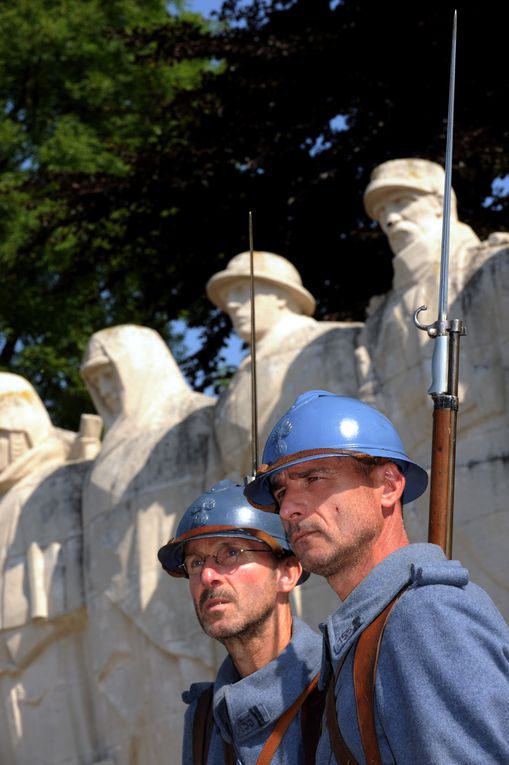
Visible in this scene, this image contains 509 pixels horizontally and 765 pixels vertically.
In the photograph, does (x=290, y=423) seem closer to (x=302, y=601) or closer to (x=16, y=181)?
(x=302, y=601)

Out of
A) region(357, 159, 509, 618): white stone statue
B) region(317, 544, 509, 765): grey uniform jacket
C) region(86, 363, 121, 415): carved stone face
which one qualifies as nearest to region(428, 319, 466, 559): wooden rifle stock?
region(317, 544, 509, 765): grey uniform jacket

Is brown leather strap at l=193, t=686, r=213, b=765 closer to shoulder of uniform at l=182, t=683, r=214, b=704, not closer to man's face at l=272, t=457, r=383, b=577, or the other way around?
shoulder of uniform at l=182, t=683, r=214, b=704

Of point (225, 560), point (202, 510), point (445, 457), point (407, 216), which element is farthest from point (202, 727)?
point (407, 216)

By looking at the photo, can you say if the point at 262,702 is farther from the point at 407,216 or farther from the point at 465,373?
the point at 407,216

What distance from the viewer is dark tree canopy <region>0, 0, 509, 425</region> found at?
11.8 meters

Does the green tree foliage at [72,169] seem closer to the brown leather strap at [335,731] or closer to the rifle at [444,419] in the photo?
the rifle at [444,419]

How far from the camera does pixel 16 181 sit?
1470 cm

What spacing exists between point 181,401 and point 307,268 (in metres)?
3.61

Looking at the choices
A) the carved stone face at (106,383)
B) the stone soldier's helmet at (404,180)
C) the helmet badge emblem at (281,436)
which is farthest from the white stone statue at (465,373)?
the helmet badge emblem at (281,436)

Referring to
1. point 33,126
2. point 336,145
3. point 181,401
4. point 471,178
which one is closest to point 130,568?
point 181,401

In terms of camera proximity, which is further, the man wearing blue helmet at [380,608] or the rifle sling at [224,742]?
the rifle sling at [224,742]

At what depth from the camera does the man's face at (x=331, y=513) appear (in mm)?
2988

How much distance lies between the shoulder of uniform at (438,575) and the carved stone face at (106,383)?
6.46 metres

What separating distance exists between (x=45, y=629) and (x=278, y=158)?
14.9ft
